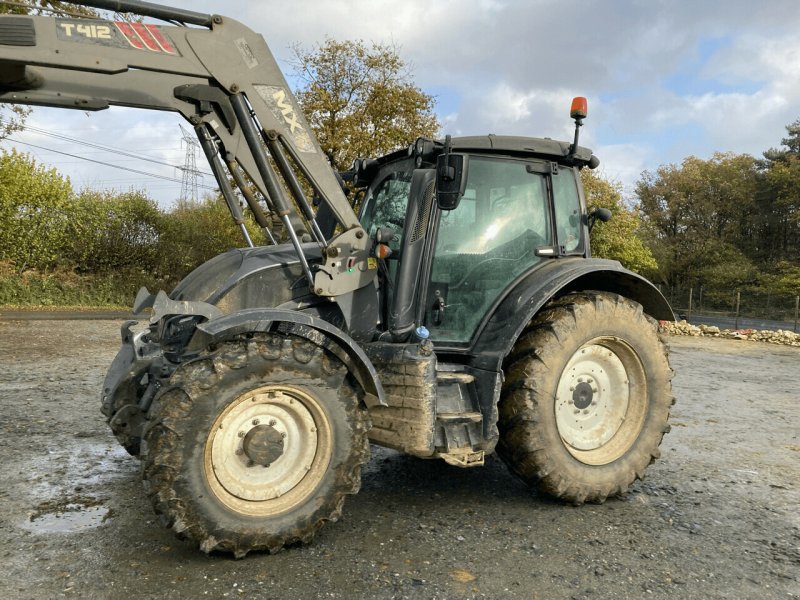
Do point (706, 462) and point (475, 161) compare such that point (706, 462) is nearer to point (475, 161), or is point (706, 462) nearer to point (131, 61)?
point (475, 161)

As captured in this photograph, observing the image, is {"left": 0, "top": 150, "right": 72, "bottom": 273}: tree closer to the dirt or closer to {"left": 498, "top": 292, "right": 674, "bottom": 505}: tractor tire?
the dirt

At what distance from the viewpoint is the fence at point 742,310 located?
24297mm

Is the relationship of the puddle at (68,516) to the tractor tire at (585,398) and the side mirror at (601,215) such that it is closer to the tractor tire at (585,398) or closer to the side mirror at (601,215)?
the tractor tire at (585,398)

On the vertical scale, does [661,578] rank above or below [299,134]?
below

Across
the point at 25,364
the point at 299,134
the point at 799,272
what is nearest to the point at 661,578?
the point at 299,134

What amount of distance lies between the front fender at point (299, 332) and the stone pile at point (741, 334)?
16.1 m

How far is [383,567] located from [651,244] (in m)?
41.4

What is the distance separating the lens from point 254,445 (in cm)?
344

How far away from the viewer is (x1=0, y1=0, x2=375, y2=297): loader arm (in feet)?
11.0

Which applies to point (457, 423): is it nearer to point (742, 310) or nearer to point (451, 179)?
point (451, 179)

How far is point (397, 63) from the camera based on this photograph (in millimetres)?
20875

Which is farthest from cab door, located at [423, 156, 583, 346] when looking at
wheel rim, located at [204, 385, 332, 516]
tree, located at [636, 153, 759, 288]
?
tree, located at [636, 153, 759, 288]

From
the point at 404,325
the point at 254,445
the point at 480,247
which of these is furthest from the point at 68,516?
the point at 480,247

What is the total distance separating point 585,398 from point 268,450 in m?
2.19
